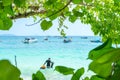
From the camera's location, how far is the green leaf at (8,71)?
0.32 m

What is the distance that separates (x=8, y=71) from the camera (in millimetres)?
318

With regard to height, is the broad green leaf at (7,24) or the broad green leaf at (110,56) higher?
the broad green leaf at (110,56)

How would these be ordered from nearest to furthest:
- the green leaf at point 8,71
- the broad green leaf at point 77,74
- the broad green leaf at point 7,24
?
the green leaf at point 8,71, the broad green leaf at point 77,74, the broad green leaf at point 7,24

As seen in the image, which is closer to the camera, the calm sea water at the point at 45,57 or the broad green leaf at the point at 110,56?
the broad green leaf at the point at 110,56

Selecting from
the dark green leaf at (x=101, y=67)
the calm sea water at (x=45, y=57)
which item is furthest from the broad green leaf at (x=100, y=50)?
the calm sea water at (x=45, y=57)

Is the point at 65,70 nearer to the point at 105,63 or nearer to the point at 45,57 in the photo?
the point at 105,63

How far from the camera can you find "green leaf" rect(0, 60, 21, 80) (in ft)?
1.05

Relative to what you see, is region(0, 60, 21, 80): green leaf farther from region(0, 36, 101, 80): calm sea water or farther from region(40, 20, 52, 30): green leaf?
region(0, 36, 101, 80): calm sea water

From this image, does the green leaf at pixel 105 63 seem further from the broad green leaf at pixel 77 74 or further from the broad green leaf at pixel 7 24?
the broad green leaf at pixel 7 24

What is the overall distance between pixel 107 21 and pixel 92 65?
255 inches

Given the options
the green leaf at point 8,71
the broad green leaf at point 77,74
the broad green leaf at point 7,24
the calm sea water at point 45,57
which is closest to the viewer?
the green leaf at point 8,71

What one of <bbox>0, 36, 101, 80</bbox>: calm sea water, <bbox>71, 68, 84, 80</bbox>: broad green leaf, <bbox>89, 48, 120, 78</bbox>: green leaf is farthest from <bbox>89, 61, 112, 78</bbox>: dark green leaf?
<bbox>0, 36, 101, 80</bbox>: calm sea water

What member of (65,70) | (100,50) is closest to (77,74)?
(65,70)

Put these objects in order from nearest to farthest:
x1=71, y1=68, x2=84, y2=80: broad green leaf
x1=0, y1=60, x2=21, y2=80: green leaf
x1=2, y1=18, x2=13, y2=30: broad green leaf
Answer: x1=0, y1=60, x2=21, y2=80: green leaf → x1=71, y1=68, x2=84, y2=80: broad green leaf → x1=2, y1=18, x2=13, y2=30: broad green leaf
